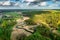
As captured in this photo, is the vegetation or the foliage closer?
the vegetation

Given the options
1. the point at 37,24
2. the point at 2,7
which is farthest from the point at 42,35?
the point at 2,7

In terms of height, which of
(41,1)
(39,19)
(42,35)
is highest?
(41,1)

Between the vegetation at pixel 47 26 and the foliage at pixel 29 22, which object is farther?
the foliage at pixel 29 22

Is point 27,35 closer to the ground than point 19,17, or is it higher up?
closer to the ground

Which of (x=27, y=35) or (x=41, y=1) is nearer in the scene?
(x=27, y=35)

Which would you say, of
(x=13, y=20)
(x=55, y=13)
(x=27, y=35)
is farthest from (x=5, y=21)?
(x=55, y=13)

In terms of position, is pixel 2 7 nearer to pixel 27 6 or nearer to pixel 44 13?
pixel 27 6

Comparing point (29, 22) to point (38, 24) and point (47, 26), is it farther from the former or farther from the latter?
point (47, 26)

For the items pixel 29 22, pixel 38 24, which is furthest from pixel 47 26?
pixel 29 22

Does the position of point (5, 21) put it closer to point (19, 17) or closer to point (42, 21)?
point (19, 17)
